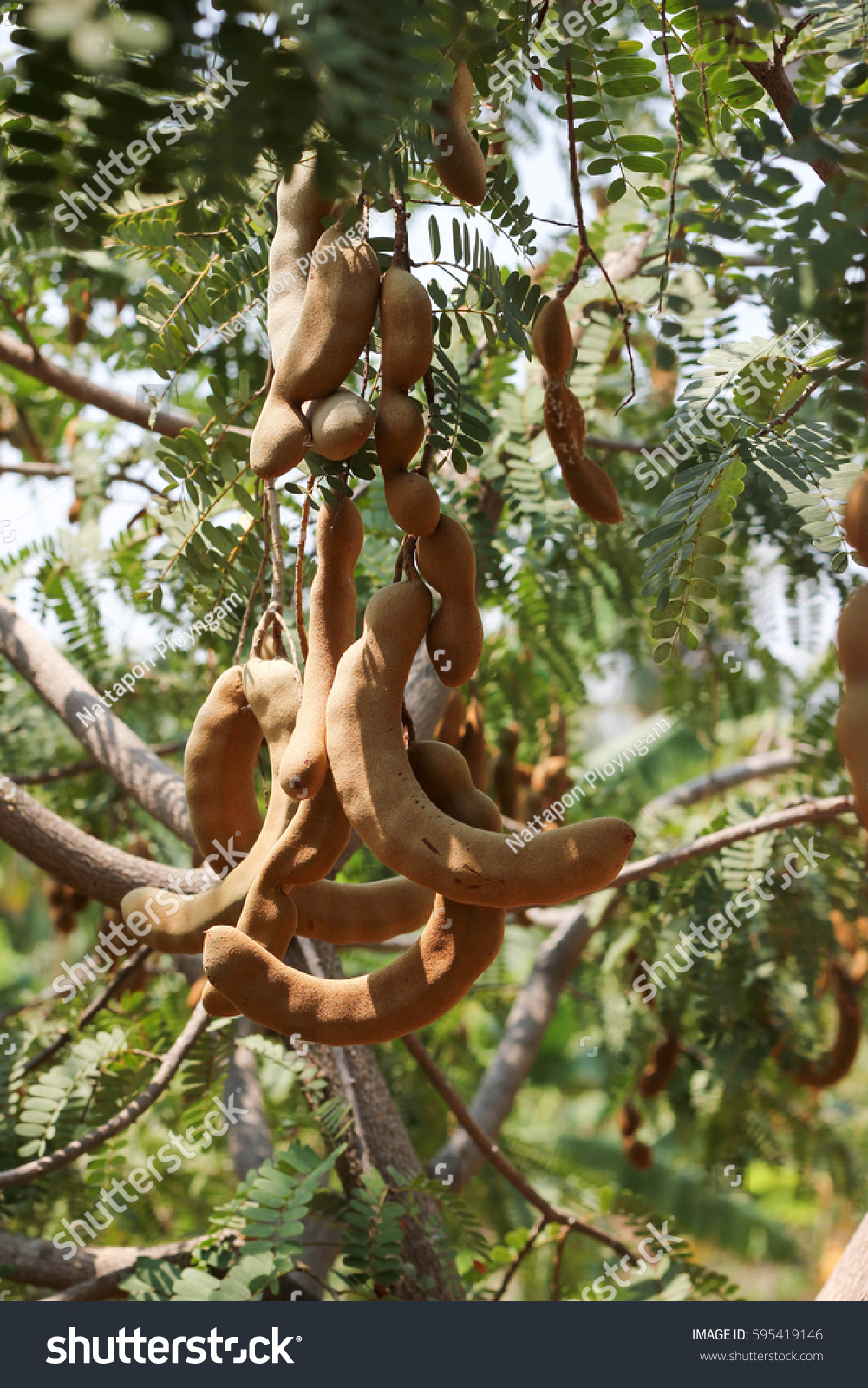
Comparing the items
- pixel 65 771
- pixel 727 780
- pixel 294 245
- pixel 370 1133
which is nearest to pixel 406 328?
pixel 294 245

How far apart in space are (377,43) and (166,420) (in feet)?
3.53

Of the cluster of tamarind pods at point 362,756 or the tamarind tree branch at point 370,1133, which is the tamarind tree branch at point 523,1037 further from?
the cluster of tamarind pods at point 362,756

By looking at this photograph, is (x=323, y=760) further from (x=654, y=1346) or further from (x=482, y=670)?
(x=482, y=670)

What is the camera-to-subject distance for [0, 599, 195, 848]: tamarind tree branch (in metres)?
1.74

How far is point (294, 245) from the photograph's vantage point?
0.80 m

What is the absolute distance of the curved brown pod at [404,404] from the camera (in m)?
0.71

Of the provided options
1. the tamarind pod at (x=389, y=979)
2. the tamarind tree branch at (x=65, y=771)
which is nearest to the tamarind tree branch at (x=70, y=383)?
the tamarind tree branch at (x=65, y=771)

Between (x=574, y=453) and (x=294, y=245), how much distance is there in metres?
0.27

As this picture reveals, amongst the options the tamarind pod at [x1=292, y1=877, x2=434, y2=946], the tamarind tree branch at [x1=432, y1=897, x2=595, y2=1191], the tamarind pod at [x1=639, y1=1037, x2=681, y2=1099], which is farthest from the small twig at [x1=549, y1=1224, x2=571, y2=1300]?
the tamarind pod at [x1=292, y1=877, x2=434, y2=946]

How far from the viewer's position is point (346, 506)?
795 millimetres

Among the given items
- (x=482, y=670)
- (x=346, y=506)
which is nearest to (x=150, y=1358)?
(x=346, y=506)

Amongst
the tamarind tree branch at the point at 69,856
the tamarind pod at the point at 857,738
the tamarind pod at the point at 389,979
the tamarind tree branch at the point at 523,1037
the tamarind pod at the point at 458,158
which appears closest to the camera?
the tamarind pod at the point at 857,738

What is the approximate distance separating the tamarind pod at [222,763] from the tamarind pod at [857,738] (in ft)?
1.53

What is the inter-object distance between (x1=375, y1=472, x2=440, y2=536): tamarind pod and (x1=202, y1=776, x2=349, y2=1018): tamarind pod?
18cm
